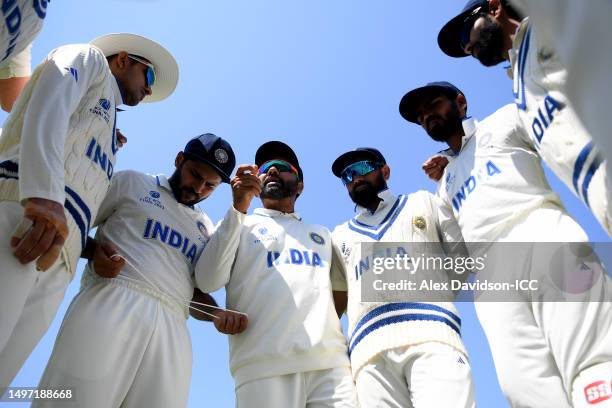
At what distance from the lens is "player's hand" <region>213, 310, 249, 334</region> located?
14.0ft

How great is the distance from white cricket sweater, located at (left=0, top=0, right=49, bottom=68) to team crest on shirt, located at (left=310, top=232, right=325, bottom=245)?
295cm

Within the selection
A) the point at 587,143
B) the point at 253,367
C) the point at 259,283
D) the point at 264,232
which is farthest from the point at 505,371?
the point at 264,232

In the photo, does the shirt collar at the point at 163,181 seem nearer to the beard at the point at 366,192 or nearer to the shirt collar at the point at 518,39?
the beard at the point at 366,192

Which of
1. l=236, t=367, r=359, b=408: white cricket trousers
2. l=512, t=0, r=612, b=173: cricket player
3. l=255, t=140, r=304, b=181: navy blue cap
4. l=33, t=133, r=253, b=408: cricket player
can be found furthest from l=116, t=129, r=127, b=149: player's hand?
l=512, t=0, r=612, b=173: cricket player

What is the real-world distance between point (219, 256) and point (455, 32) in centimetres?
304

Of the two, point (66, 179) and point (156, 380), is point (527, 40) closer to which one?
point (66, 179)

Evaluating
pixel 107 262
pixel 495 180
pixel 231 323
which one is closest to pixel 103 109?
pixel 107 262

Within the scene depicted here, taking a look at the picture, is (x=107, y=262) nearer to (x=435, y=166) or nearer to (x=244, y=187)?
(x=244, y=187)

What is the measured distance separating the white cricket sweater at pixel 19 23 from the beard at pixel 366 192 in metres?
3.14

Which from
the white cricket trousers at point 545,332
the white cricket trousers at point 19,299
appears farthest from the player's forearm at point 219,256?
the white cricket trousers at point 545,332

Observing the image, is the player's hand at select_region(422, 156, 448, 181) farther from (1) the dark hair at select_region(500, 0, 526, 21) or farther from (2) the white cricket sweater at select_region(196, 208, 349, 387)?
(1) the dark hair at select_region(500, 0, 526, 21)

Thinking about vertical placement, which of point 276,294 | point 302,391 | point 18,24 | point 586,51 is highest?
point 18,24

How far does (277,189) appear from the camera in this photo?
18.4 feet

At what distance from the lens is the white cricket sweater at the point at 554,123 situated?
2676mm
